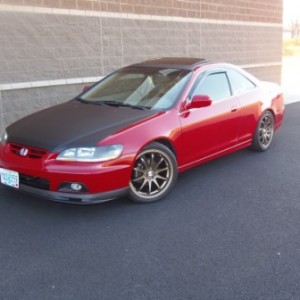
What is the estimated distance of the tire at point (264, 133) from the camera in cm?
643

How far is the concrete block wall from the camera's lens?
23.5ft

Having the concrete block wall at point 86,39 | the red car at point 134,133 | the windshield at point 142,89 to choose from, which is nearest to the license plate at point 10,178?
the red car at point 134,133

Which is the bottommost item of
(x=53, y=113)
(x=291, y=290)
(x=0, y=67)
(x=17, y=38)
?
(x=291, y=290)

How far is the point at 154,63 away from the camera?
229 inches

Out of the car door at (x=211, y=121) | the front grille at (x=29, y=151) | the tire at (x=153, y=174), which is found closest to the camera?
the front grille at (x=29, y=151)

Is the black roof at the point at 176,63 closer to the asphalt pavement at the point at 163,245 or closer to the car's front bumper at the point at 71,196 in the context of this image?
the asphalt pavement at the point at 163,245

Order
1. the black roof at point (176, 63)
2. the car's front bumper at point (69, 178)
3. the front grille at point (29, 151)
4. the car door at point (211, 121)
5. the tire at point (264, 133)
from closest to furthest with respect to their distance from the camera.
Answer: the car's front bumper at point (69, 178) → the front grille at point (29, 151) → the car door at point (211, 121) → the black roof at point (176, 63) → the tire at point (264, 133)

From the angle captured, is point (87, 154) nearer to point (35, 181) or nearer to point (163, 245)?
point (35, 181)

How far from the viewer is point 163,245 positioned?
146 inches

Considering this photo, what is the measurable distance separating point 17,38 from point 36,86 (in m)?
0.82

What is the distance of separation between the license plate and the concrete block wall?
9.60 feet

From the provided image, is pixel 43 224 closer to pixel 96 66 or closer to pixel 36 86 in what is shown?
pixel 36 86

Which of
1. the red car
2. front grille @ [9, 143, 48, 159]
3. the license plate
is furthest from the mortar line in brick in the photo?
the license plate

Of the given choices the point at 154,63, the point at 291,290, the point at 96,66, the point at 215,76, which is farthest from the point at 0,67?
the point at 291,290
